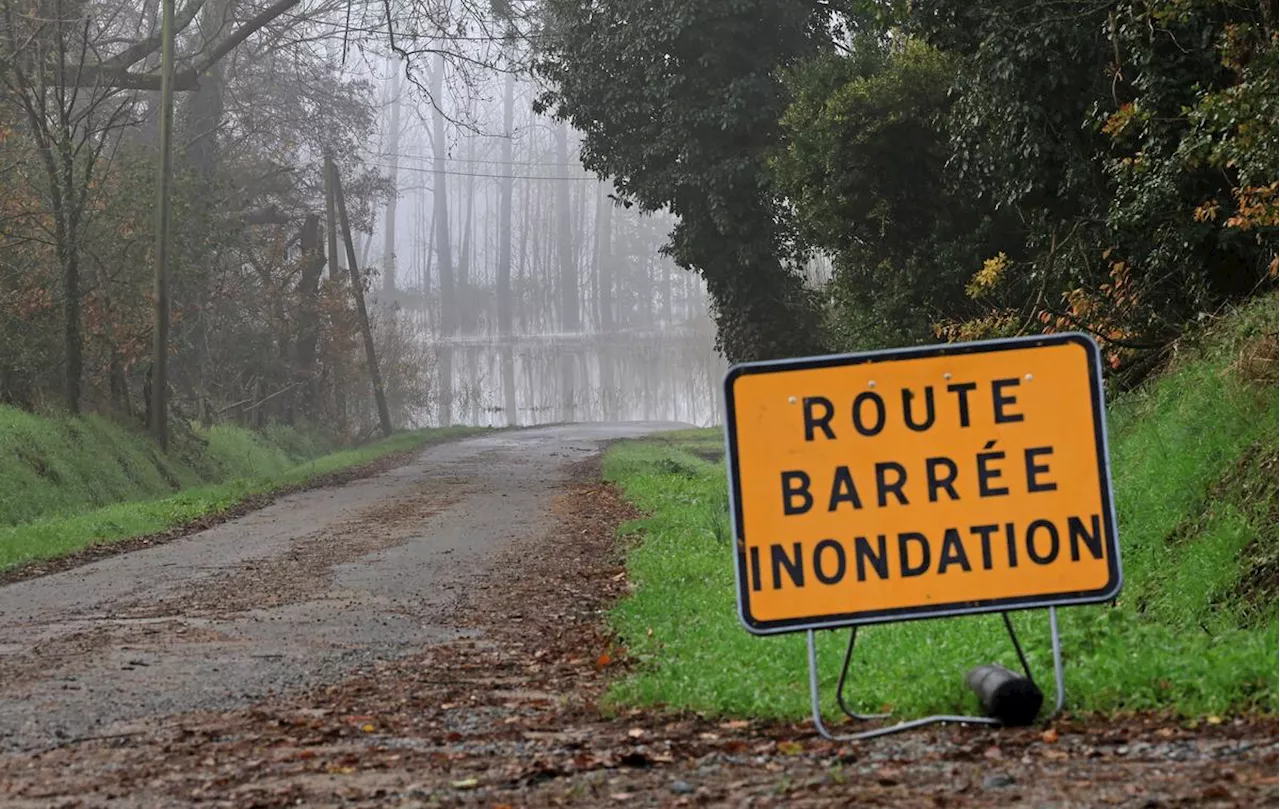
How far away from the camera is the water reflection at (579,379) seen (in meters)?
79.9

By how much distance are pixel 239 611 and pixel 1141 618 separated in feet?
20.5

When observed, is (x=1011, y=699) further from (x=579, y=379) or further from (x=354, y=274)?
(x=579, y=379)

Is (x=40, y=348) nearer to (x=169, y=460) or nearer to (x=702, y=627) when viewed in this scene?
(x=169, y=460)

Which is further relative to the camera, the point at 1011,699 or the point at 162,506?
the point at 162,506

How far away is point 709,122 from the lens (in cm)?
2808

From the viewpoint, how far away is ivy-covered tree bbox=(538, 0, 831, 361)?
27953mm

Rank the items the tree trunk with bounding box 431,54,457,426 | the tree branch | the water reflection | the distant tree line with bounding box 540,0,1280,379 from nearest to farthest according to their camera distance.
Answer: the distant tree line with bounding box 540,0,1280,379 < the tree branch < the water reflection < the tree trunk with bounding box 431,54,457,426

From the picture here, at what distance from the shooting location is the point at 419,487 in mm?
26406

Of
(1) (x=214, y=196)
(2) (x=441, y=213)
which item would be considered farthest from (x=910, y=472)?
(2) (x=441, y=213)

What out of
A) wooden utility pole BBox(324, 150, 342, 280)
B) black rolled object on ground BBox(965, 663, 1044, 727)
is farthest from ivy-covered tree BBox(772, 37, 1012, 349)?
wooden utility pole BBox(324, 150, 342, 280)

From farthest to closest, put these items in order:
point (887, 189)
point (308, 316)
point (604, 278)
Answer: point (604, 278), point (308, 316), point (887, 189)

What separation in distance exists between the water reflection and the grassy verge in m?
31.9

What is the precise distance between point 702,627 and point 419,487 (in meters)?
17.2

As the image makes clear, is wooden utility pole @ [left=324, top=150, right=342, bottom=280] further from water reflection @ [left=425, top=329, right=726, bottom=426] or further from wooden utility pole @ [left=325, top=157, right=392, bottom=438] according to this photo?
water reflection @ [left=425, top=329, right=726, bottom=426]
